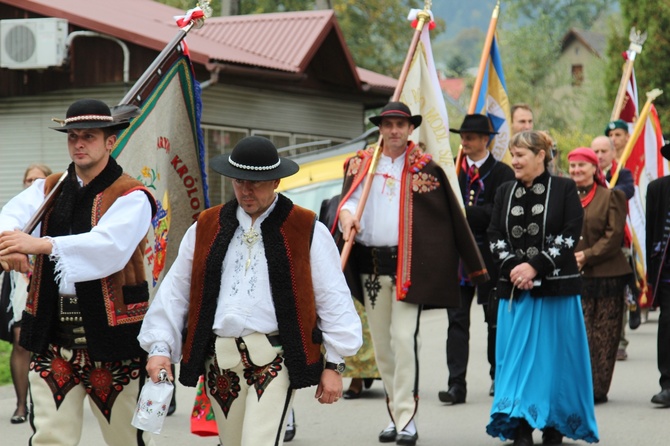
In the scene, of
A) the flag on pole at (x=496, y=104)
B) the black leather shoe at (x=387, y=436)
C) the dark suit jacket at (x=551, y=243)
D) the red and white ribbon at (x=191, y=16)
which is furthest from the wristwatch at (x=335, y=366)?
the flag on pole at (x=496, y=104)

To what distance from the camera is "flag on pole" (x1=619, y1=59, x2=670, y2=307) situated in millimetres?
12570

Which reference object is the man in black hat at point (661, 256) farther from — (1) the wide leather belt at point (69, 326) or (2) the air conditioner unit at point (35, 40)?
(2) the air conditioner unit at point (35, 40)

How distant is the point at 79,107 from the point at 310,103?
55.7 feet

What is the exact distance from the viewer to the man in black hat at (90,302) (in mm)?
5543

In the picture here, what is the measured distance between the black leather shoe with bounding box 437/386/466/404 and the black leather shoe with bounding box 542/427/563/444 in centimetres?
168

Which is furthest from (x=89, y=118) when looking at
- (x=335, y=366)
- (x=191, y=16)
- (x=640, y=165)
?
(x=640, y=165)

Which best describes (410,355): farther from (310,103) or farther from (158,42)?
(310,103)

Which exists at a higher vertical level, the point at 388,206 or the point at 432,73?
the point at 432,73

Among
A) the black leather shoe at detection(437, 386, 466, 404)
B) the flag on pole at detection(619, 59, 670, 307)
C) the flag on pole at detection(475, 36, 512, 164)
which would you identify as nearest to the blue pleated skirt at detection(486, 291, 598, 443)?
the black leather shoe at detection(437, 386, 466, 404)

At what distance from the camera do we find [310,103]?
22.6m

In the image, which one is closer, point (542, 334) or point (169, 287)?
point (169, 287)

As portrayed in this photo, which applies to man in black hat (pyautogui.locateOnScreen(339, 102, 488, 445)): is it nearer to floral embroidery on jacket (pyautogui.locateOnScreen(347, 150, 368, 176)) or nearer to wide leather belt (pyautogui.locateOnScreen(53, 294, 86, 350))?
floral embroidery on jacket (pyautogui.locateOnScreen(347, 150, 368, 176))

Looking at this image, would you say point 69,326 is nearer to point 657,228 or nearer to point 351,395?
point 351,395

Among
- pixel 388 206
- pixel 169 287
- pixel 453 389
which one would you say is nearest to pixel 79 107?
pixel 169 287
